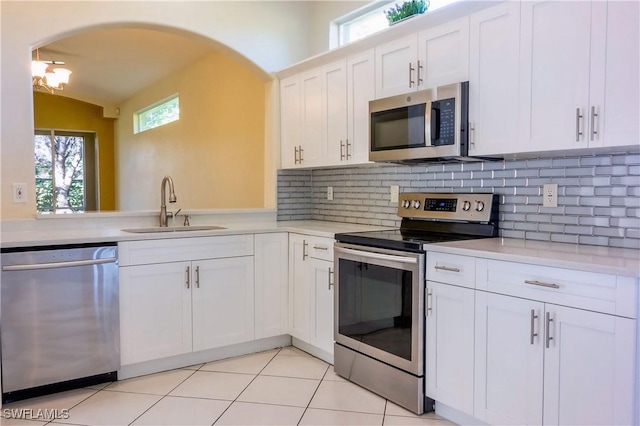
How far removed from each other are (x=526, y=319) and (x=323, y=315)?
4.76 feet

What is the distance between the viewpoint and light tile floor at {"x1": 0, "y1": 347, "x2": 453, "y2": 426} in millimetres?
2344

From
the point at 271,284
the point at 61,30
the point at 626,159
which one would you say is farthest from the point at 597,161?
the point at 61,30

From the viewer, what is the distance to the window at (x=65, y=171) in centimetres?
803

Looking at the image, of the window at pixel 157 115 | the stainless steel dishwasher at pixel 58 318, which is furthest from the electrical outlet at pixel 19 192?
the window at pixel 157 115

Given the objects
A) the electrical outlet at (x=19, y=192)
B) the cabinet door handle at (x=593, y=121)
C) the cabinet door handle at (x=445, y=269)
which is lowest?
the cabinet door handle at (x=445, y=269)

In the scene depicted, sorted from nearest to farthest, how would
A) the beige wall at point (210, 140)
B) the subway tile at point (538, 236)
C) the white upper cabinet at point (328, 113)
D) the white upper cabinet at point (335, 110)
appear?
1. the subway tile at point (538, 236)
2. the white upper cabinet at point (328, 113)
3. the white upper cabinet at point (335, 110)
4. the beige wall at point (210, 140)

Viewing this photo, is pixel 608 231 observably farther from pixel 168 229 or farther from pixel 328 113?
pixel 168 229

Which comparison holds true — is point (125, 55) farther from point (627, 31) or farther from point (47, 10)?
point (627, 31)

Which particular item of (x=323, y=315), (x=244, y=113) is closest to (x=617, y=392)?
(x=323, y=315)

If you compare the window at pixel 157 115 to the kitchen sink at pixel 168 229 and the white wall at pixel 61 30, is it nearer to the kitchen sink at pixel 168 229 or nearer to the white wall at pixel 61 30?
the white wall at pixel 61 30

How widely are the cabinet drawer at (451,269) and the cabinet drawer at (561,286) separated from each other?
0.15ft

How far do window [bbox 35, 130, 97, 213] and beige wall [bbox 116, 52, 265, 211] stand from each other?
1.96 meters

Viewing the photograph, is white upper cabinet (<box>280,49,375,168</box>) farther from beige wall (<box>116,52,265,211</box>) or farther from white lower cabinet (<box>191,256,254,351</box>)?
white lower cabinet (<box>191,256,254,351</box>)

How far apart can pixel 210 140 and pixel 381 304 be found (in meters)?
3.45
